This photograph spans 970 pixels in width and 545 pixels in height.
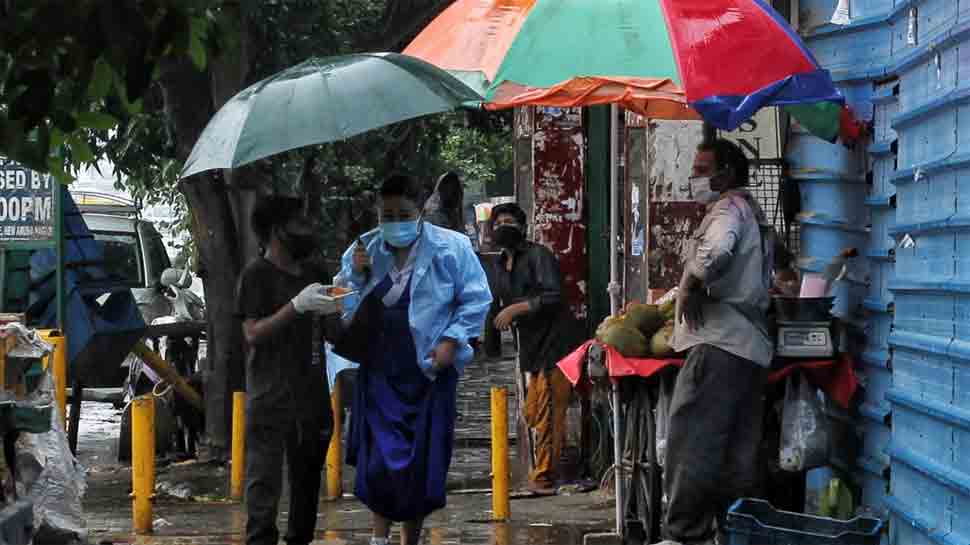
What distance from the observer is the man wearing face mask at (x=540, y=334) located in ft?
39.7

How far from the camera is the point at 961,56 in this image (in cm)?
654

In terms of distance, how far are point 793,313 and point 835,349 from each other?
0.28 m

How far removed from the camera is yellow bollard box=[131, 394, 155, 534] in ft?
34.0

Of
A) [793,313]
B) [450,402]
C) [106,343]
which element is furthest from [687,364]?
[106,343]

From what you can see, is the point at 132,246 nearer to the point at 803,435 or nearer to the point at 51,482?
the point at 51,482

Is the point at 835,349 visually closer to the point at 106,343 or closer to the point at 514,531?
the point at 514,531

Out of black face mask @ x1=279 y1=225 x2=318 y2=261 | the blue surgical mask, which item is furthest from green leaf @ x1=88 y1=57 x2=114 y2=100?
black face mask @ x1=279 y1=225 x2=318 y2=261

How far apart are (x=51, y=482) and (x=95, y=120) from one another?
5504 mm

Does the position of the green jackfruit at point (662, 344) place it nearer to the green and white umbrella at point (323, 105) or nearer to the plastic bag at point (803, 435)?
the plastic bag at point (803, 435)

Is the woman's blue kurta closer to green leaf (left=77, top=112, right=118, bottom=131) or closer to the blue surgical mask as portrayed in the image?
the blue surgical mask

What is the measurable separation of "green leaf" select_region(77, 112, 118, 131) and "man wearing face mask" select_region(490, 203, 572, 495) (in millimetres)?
7617

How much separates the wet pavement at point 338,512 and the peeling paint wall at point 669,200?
153cm

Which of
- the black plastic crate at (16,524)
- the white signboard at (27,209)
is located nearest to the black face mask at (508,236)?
the white signboard at (27,209)

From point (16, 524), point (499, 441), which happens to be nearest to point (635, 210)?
point (499, 441)
